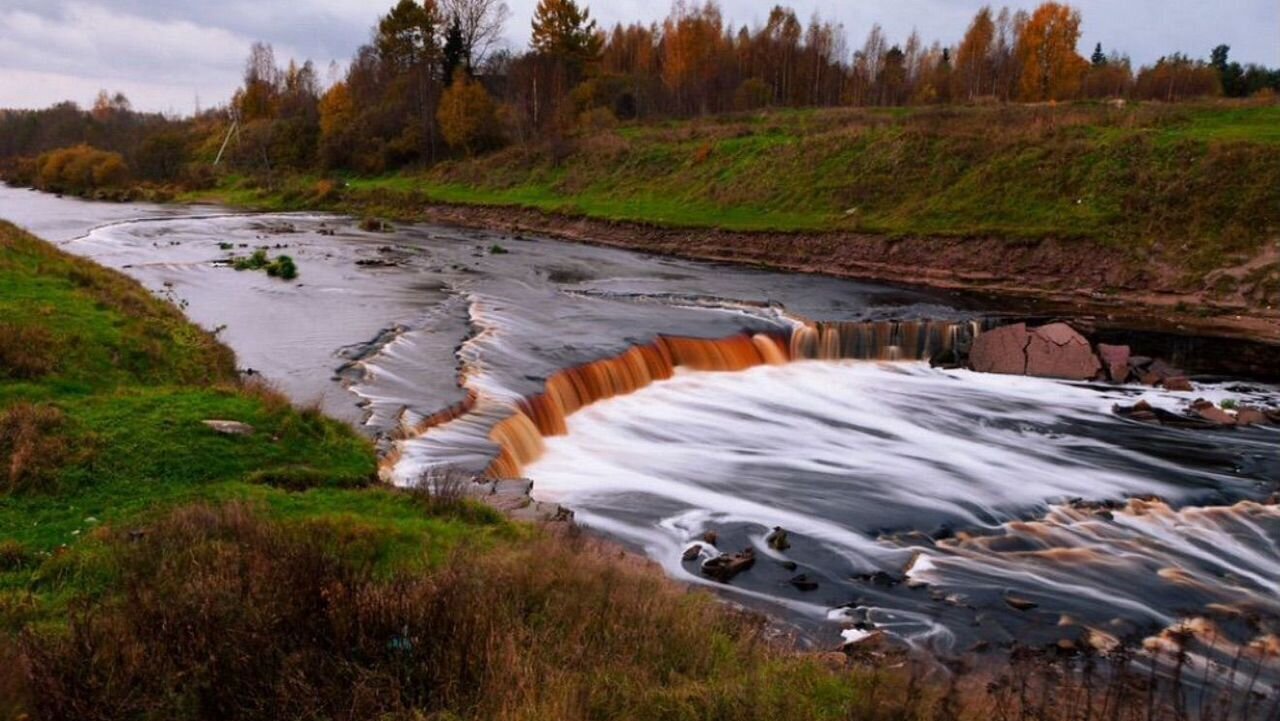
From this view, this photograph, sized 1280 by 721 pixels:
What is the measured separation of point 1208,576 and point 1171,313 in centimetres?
1903

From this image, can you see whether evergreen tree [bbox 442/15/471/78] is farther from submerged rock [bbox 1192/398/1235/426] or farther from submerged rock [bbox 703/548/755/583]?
submerged rock [bbox 703/548/755/583]

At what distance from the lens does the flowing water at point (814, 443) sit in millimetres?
10211

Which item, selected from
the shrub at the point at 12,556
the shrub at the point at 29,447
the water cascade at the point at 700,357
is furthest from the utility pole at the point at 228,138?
the shrub at the point at 12,556

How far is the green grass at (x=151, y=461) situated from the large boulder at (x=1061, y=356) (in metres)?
16.3

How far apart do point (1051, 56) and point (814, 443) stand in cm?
6871

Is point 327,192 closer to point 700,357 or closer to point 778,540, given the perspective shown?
point 700,357

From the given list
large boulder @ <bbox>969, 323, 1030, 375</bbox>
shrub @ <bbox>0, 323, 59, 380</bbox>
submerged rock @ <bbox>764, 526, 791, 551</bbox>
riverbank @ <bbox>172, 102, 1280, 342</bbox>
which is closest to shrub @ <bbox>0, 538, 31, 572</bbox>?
shrub @ <bbox>0, 323, 59, 380</bbox>

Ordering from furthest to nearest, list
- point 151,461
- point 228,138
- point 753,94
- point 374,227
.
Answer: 1. point 228,138
2. point 753,94
3. point 374,227
4. point 151,461

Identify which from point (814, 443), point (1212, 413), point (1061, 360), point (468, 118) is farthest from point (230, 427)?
point (468, 118)

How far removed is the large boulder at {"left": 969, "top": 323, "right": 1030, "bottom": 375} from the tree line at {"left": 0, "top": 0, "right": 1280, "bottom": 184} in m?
41.1

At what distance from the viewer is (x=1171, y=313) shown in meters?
26.9

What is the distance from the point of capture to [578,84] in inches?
3049

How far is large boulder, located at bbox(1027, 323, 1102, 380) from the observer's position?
20938mm

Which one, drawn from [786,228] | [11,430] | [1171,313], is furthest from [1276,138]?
[11,430]
